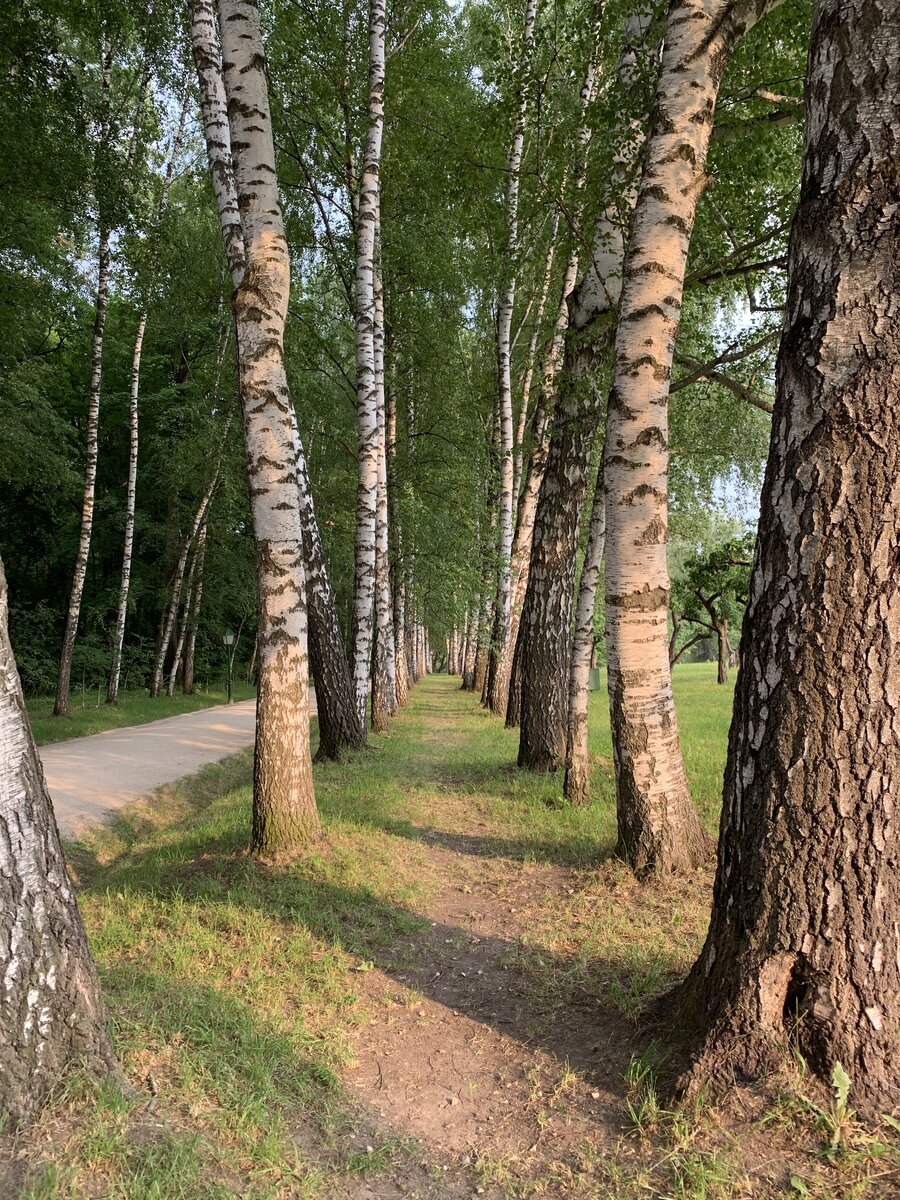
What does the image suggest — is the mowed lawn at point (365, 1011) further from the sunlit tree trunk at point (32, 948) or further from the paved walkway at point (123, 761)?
the paved walkway at point (123, 761)

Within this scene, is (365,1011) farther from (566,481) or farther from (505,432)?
(505,432)

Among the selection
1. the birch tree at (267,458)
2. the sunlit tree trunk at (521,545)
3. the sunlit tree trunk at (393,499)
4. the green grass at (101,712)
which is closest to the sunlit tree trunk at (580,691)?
the birch tree at (267,458)

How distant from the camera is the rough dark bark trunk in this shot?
7.50 feet

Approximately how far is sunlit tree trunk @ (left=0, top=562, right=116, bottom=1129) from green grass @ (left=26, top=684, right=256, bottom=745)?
28.1 feet

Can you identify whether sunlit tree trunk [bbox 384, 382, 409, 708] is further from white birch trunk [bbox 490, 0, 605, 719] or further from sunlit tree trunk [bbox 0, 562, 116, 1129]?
sunlit tree trunk [bbox 0, 562, 116, 1129]

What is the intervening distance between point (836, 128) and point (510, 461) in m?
11.8

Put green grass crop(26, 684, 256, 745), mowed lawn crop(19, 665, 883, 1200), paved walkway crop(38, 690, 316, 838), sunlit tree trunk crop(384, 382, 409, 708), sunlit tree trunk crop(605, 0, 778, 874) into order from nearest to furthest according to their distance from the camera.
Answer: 1. mowed lawn crop(19, 665, 883, 1200)
2. sunlit tree trunk crop(605, 0, 778, 874)
3. paved walkway crop(38, 690, 316, 838)
4. green grass crop(26, 684, 256, 745)
5. sunlit tree trunk crop(384, 382, 409, 708)

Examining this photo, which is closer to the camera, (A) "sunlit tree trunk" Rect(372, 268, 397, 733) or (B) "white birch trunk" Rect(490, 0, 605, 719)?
(B) "white birch trunk" Rect(490, 0, 605, 719)

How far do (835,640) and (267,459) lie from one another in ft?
13.6

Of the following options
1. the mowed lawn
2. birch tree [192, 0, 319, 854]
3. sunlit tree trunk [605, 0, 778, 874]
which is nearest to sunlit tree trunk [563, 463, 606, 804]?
the mowed lawn

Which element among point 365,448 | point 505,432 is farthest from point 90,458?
point 505,432

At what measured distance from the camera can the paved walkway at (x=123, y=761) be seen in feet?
25.5

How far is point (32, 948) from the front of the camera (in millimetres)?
2309

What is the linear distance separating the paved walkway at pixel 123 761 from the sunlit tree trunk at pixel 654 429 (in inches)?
193
